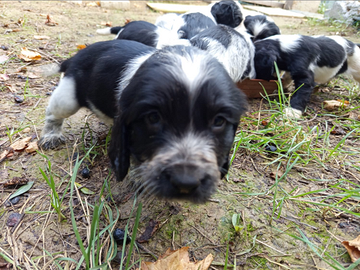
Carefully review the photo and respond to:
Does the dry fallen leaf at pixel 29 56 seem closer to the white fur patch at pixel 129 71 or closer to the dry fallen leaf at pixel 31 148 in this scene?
the dry fallen leaf at pixel 31 148

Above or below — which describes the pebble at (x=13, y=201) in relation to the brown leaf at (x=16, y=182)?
below

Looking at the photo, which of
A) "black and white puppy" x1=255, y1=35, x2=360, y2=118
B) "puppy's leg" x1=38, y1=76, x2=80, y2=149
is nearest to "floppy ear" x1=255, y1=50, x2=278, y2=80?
"black and white puppy" x1=255, y1=35, x2=360, y2=118

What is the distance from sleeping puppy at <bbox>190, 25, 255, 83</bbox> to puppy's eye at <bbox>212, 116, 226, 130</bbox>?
2.64 meters

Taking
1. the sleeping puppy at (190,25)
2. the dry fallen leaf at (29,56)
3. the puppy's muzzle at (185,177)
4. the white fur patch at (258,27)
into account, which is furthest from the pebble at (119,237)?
the white fur patch at (258,27)

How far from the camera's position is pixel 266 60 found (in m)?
5.13

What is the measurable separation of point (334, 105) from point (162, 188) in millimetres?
4032

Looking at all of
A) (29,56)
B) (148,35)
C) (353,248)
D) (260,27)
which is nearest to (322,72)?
(260,27)

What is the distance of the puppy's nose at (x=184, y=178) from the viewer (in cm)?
174

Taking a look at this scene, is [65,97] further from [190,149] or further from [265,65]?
[265,65]

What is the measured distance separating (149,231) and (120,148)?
74 centimetres

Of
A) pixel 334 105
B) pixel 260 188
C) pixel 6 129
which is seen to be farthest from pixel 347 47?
pixel 6 129

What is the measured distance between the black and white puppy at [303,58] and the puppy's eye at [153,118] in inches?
142

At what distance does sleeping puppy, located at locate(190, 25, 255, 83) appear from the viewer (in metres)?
4.70

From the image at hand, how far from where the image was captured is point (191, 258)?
2176 millimetres
